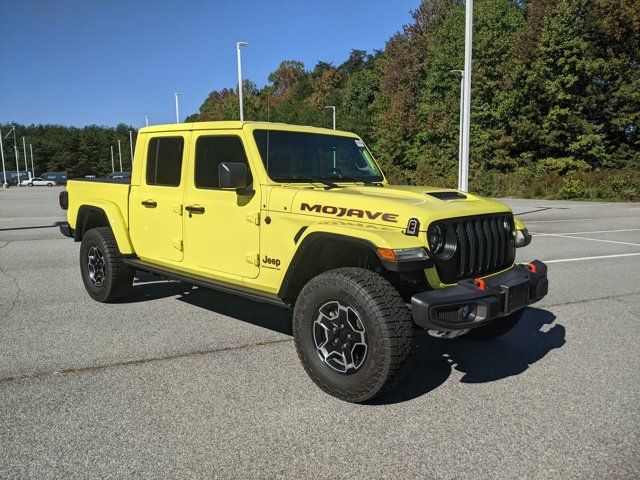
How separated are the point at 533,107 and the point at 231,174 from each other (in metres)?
35.3

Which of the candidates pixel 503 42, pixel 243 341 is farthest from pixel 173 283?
pixel 503 42

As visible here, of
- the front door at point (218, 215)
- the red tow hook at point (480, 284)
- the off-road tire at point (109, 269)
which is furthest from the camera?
the off-road tire at point (109, 269)

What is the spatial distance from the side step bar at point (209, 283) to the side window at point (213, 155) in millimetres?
832

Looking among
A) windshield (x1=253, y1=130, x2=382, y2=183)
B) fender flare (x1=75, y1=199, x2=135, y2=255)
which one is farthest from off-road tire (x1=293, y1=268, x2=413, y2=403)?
fender flare (x1=75, y1=199, x2=135, y2=255)

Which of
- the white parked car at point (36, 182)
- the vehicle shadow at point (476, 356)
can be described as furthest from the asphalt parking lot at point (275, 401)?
the white parked car at point (36, 182)

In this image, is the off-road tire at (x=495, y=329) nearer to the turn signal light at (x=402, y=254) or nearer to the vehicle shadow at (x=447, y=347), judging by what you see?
the vehicle shadow at (x=447, y=347)

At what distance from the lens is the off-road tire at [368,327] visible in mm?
3301

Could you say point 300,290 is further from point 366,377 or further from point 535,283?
point 535,283

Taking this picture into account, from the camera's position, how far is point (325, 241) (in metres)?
3.75

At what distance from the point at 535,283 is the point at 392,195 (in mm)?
1272

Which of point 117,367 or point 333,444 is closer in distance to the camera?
point 333,444

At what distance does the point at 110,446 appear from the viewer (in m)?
2.96

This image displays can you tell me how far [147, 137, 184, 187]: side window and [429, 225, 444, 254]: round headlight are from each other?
2.56 meters

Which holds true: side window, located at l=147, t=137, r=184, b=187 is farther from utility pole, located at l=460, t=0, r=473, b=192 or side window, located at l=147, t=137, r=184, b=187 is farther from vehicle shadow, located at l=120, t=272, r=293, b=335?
utility pole, located at l=460, t=0, r=473, b=192
